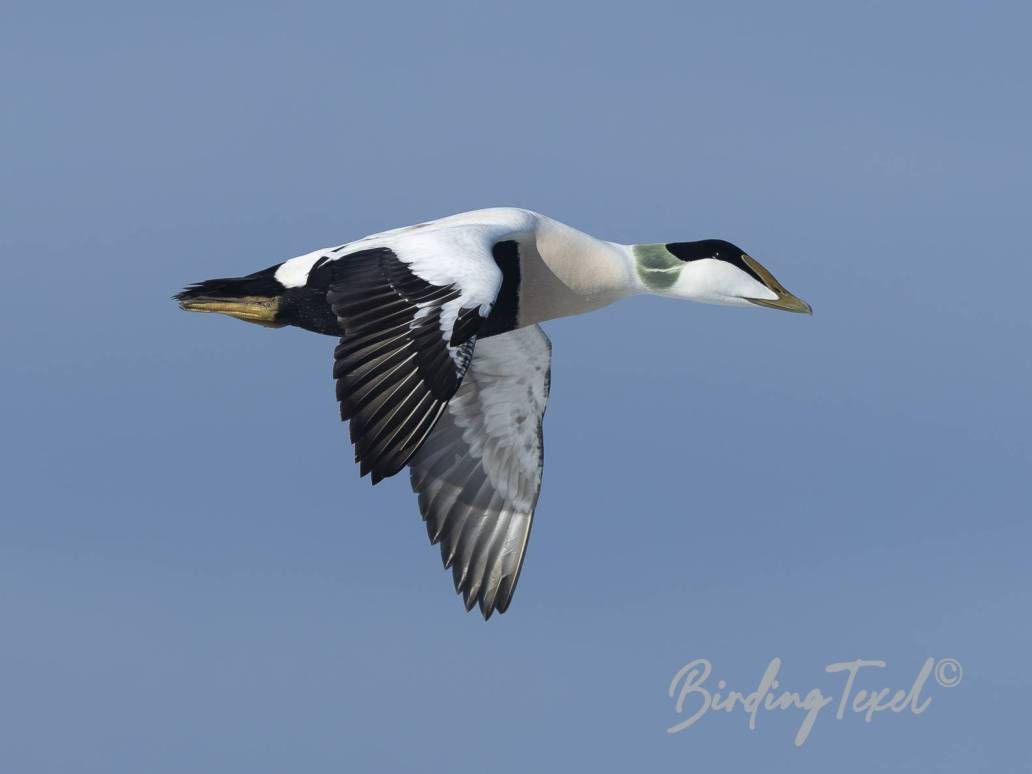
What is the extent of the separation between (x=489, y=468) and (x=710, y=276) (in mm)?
2293

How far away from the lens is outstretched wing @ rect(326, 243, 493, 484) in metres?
12.2

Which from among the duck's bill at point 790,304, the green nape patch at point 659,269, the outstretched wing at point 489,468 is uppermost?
the green nape patch at point 659,269

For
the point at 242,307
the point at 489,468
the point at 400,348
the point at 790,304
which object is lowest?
the point at 489,468

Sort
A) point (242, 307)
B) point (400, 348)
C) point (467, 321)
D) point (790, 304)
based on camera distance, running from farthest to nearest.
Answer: point (790, 304)
point (242, 307)
point (467, 321)
point (400, 348)

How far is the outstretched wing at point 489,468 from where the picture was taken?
16.0 m

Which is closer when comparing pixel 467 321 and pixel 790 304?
pixel 467 321

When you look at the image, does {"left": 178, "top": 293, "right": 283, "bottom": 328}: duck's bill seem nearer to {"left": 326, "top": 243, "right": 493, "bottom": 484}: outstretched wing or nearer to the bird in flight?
the bird in flight

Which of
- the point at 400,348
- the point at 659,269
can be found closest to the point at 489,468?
the point at 659,269

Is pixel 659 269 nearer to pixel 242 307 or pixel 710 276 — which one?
pixel 710 276

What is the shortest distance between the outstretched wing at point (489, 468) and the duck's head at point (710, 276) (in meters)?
1.07

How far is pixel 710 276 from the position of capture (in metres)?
16.0

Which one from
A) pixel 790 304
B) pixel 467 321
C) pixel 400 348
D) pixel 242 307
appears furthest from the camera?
pixel 790 304

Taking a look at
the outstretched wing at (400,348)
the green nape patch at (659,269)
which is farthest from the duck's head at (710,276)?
the outstretched wing at (400,348)

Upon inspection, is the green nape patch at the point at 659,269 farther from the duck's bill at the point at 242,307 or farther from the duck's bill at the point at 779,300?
the duck's bill at the point at 242,307
